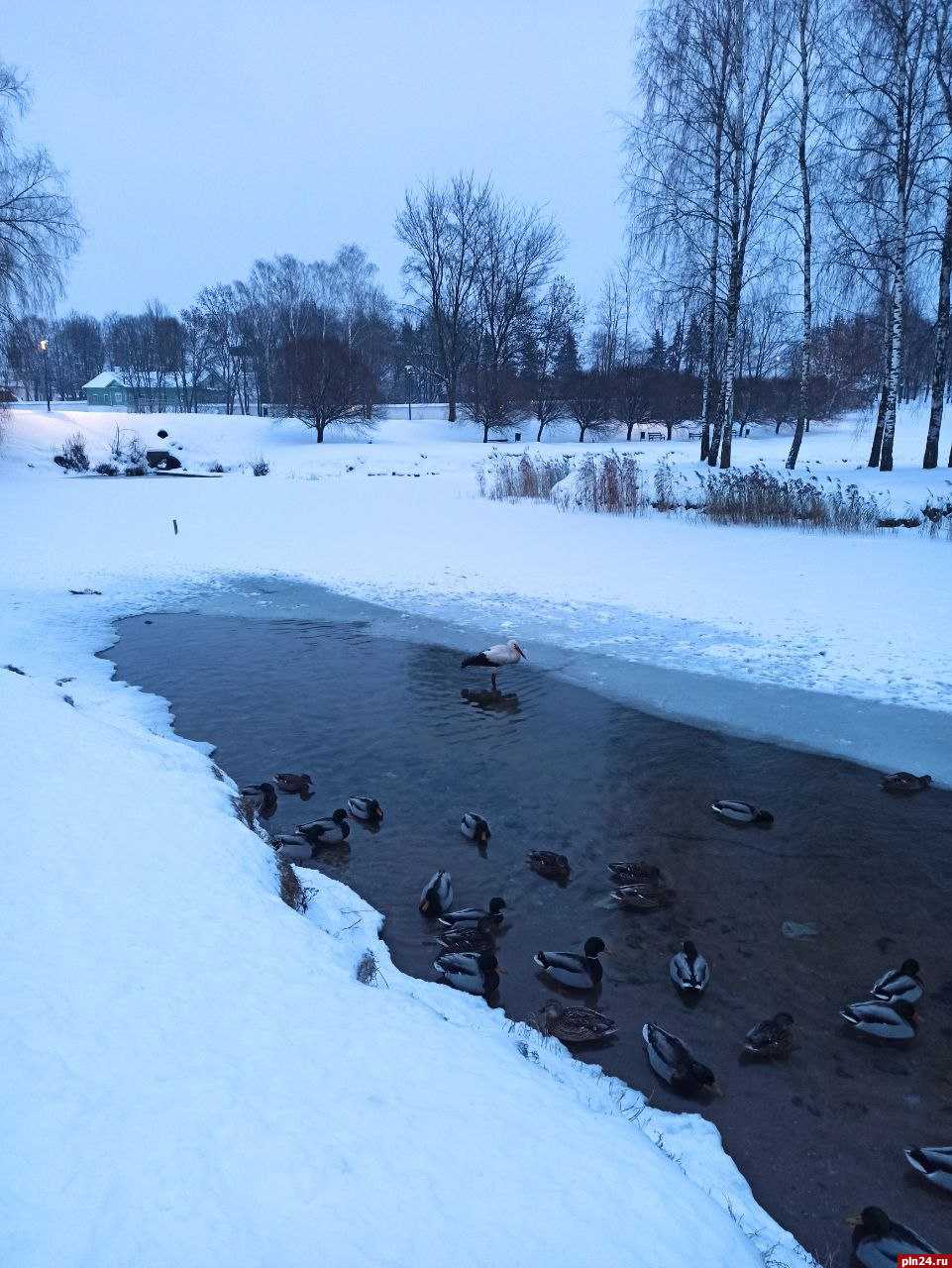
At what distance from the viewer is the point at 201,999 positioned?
97.3 inches

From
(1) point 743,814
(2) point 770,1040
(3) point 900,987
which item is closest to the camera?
(2) point 770,1040

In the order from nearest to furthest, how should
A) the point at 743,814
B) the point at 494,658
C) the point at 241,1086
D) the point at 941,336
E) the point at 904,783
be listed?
1. the point at 241,1086
2. the point at 743,814
3. the point at 904,783
4. the point at 494,658
5. the point at 941,336

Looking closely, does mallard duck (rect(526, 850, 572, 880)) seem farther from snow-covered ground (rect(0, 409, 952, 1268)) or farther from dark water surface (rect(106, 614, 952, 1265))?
snow-covered ground (rect(0, 409, 952, 1268))

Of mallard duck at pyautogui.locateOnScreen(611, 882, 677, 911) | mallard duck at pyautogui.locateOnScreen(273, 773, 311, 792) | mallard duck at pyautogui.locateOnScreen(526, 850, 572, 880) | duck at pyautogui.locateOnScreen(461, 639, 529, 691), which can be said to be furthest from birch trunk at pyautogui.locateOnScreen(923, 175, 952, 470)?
mallard duck at pyautogui.locateOnScreen(273, 773, 311, 792)

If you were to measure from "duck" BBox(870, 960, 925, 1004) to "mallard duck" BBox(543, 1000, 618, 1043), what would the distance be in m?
1.36

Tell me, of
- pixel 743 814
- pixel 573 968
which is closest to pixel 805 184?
pixel 743 814

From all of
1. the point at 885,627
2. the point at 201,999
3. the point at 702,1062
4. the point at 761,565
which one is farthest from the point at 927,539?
the point at 201,999

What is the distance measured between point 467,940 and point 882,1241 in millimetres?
2151

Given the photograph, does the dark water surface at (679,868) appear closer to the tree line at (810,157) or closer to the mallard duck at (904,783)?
the mallard duck at (904,783)

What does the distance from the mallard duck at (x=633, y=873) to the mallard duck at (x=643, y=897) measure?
0.08 meters

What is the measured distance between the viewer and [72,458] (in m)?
32.7

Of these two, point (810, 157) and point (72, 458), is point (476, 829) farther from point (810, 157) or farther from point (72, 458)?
point (72, 458)

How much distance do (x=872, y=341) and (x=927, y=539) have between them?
31.9 m

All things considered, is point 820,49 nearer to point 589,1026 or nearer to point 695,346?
point 589,1026
